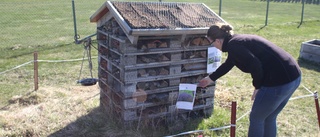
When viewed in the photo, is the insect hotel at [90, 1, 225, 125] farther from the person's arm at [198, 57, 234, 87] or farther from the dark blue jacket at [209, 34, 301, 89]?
the dark blue jacket at [209, 34, 301, 89]

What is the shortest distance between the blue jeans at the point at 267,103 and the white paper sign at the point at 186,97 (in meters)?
1.01

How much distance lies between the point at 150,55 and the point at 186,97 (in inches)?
29.3

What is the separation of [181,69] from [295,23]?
43.2ft

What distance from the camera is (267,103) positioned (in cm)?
317

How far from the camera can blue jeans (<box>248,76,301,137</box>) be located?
3111mm

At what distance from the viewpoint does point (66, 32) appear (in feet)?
39.0

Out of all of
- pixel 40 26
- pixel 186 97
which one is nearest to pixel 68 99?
pixel 186 97

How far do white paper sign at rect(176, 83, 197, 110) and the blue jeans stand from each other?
1.01 metres

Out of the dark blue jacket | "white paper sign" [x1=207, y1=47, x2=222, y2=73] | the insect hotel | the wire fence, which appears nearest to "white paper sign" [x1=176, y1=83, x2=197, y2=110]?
the insect hotel

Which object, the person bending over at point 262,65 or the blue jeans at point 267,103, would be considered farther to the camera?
the blue jeans at point 267,103

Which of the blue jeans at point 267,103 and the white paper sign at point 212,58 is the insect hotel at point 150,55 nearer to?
the white paper sign at point 212,58

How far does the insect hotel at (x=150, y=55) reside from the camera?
3898 millimetres

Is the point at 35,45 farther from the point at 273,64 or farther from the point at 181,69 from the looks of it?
the point at 273,64

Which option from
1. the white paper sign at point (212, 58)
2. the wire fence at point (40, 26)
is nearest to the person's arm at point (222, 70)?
the white paper sign at point (212, 58)
